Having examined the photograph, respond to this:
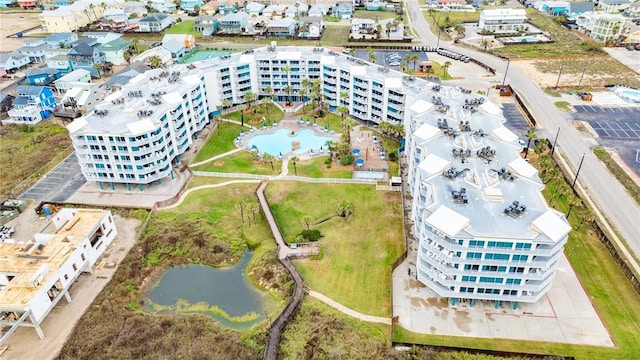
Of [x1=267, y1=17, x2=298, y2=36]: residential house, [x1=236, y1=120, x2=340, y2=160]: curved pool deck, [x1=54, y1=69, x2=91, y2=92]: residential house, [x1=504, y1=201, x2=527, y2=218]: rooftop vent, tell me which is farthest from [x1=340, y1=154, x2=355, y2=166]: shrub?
[x1=267, y1=17, x2=298, y2=36]: residential house

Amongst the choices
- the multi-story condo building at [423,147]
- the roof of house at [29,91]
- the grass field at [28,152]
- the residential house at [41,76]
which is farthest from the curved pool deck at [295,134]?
the residential house at [41,76]

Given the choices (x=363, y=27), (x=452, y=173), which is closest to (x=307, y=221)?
(x=452, y=173)

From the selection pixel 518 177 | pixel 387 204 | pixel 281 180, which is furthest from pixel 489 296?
pixel 281 180

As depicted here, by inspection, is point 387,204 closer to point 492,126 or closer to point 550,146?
point 492,126

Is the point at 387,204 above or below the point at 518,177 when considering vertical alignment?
below

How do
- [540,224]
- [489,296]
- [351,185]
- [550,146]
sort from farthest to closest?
[550,146]
[351,185]
[489,296]
[540,224]

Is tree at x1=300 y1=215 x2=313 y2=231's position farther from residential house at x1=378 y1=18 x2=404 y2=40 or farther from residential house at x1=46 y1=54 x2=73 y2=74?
residential house at x1=378 y1=18 x2=404 y2=40

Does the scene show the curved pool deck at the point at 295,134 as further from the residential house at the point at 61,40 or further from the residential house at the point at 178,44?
the residential house at the point at 61,40

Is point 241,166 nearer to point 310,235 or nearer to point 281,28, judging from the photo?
point 310,235
